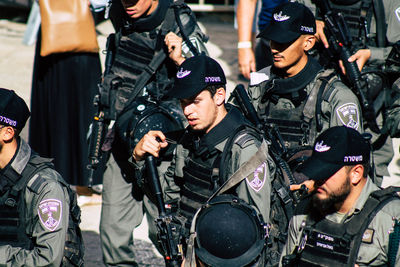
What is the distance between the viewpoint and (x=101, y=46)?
39.4 ft

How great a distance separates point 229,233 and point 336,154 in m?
0.70

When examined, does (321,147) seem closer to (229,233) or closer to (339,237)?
(339,237)

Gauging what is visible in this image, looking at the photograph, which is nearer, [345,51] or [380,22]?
[345,51]

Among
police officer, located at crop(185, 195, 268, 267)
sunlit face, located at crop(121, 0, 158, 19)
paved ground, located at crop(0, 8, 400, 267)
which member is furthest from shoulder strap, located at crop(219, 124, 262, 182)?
paved ground, located at crop(0, 8, 400, 267)

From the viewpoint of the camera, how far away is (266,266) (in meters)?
4.53

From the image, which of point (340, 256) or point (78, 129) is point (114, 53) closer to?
point (78, 129)

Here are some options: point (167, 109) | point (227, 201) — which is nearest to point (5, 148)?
Result: point (167, 109)

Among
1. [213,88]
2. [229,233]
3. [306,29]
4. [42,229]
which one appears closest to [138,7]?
[306,29]

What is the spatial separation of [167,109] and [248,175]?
1281 mm

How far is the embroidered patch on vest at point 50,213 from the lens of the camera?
4.70 metres

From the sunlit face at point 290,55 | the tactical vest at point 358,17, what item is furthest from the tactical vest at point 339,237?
the tactical vest at point 358,17

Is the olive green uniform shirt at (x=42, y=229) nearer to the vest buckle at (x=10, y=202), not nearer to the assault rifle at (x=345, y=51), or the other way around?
the vest buckle at (x=10, y=202)

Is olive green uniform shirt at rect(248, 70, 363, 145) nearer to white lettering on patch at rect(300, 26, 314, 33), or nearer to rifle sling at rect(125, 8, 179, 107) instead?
white lettering on patch at rect(300, 26, 314, 33)

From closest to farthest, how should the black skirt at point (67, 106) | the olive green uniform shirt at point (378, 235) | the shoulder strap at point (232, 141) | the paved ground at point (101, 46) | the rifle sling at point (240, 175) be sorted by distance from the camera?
1. the olive green uniform shirt at point (378, 235)
2. the rifle sling at point (240, 175)
3. the shoulder strap at point (232, 141)
4. the paved ground at point (101, 46)
5. the black skirt at point (67, 106)
